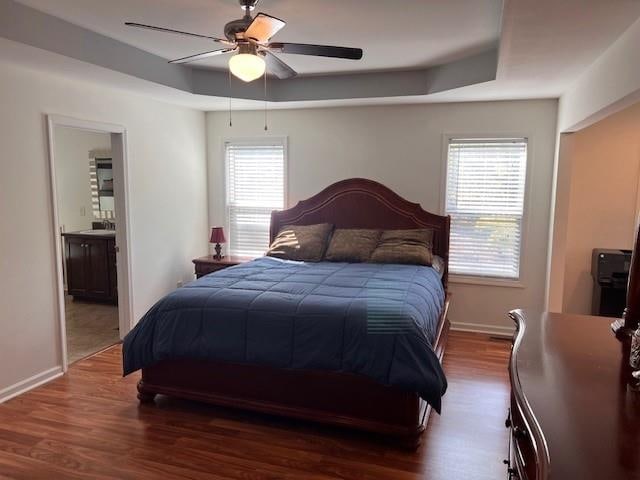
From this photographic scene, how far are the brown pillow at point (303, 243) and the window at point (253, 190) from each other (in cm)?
77

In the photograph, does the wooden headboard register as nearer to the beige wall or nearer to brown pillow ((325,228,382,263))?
brown pillow ((325,228,382,263))

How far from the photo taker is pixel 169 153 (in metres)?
4.98

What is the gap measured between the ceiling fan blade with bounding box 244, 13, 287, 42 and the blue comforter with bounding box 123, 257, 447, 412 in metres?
1.56

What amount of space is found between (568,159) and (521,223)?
0.76m

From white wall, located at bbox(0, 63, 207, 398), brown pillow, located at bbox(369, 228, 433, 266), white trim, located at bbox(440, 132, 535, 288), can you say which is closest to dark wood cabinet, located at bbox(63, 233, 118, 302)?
white wall, located at bbox(0, 63, 207, 398)

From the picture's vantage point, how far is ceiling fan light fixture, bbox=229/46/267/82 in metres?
2.53

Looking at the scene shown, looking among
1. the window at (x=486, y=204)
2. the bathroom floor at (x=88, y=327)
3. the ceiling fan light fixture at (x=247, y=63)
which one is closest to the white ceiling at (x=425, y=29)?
the ceiling fan light fixture at (x=247, y=63)

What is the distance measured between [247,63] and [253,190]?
307 cm

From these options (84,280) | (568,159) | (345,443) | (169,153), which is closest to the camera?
(345,443)

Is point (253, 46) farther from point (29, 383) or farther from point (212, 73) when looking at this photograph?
point (29, 383)

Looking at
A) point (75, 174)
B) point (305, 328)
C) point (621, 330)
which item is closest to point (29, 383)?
point (305, 328)

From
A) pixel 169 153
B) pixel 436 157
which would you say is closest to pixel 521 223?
pixel 436 157

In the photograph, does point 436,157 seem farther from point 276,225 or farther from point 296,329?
point 296,329

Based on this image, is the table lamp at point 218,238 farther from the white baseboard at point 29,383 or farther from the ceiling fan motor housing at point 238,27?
the ceiling fan motor housing at point 238,27
